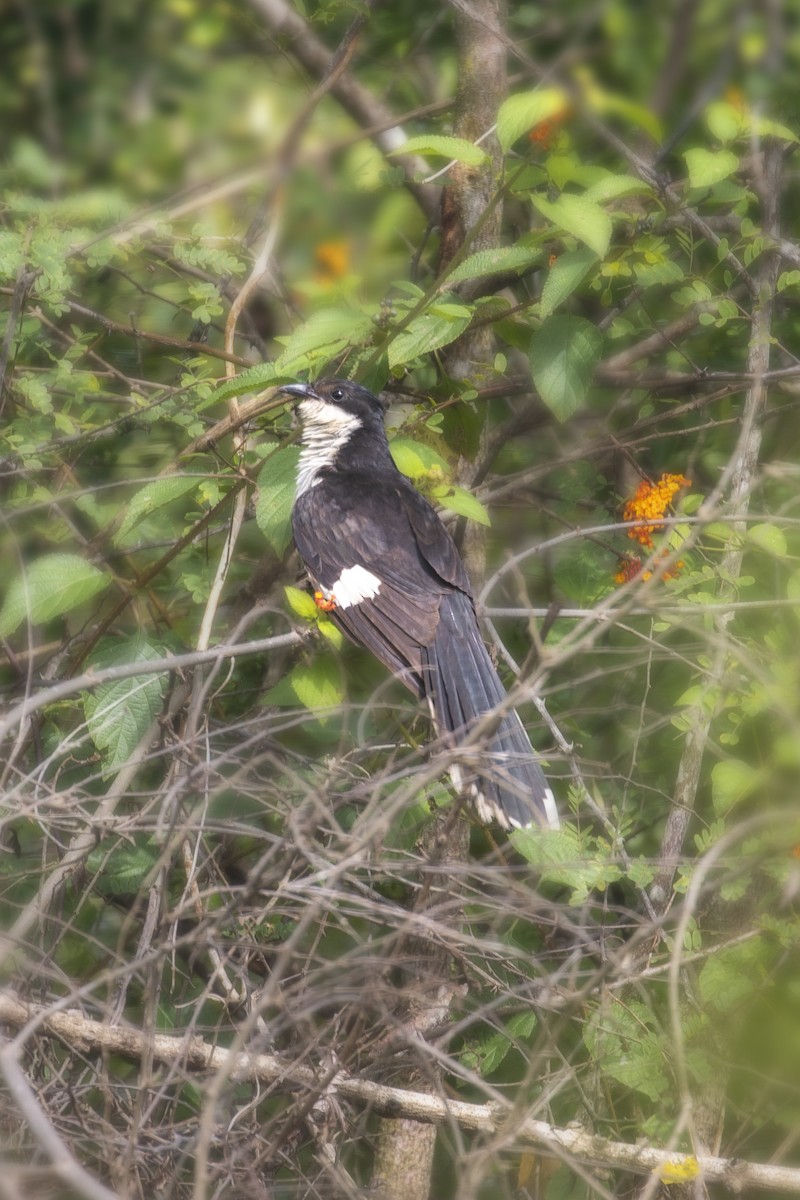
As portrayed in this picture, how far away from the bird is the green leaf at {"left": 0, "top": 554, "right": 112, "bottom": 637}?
581 millimetres

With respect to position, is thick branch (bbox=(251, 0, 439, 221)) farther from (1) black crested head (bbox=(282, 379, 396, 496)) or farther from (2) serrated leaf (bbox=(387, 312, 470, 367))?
(2) serrated leaf (bbox=(387, 312, 470, 367))

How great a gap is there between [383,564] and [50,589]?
0.96 meters

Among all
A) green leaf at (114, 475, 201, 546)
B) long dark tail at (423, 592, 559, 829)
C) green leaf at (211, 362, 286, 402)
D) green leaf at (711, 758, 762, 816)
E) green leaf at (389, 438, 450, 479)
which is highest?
green leaf at (211, 362, 286, 402)

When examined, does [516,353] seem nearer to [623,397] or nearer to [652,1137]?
[623,397]

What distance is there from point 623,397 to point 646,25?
1465 mm

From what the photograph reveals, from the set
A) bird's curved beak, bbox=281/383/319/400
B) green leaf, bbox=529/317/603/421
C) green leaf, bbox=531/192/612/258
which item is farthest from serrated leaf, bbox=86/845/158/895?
green leaf, bbox=531/192/612/258

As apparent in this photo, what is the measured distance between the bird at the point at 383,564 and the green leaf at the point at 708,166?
3.57 feet

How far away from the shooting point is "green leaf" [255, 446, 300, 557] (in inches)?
124

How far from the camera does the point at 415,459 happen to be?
3.13 meters

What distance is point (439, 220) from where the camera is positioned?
3.75m

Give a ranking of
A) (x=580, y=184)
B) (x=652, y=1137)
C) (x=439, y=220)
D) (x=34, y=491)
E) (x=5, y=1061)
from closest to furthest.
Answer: (x=5, y=1061)
(x=652, y=1137)
(x=580, y=184)
(x=34, y=491)
(x=439, y=220)

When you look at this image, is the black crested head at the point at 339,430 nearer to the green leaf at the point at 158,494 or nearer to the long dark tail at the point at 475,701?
the green leaf at the point at 158,494

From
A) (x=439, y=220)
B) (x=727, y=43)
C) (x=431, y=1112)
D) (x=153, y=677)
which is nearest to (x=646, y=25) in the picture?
(x=727, y=43)

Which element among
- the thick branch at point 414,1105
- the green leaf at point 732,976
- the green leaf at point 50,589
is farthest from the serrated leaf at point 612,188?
the thick branch at point 414,1105
